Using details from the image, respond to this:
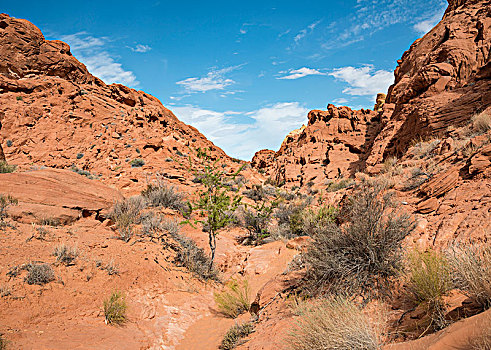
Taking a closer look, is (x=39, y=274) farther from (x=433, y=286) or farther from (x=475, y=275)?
(x=475, y=275)

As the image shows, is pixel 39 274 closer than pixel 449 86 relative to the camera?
Yes

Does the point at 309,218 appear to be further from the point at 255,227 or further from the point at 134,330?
the point at 134,330

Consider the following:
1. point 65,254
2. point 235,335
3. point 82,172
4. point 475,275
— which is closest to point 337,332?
point 475,275

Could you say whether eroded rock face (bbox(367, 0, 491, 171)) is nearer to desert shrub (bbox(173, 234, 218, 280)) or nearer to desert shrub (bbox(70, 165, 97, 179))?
desert shrub (bbox(173, 234, 218, 280))

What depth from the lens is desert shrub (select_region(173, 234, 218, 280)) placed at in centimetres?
797

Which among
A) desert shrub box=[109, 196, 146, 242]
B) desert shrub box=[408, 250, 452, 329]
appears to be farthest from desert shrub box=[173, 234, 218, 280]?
desert shrub box=[408, 250, 452, 329]

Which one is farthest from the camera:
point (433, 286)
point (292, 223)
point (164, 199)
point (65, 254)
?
point (164, 199)

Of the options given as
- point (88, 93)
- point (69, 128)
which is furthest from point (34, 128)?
point (88, 93)

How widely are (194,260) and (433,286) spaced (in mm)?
6942

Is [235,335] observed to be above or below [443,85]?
below

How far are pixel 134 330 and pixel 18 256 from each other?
9.50ft

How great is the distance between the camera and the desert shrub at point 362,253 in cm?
343

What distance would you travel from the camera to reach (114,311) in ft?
15.9

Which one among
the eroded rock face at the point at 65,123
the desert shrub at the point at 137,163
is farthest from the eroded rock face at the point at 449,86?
the desert shrub at the point at 137,163
